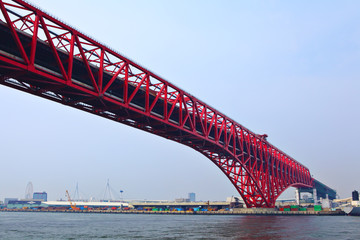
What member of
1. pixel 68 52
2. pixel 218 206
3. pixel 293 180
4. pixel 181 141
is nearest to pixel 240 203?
pixel 218 206

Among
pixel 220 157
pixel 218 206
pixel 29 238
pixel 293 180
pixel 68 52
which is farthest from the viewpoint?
pixel 218 206

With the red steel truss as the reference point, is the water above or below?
below

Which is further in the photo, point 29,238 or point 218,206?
point 218,206

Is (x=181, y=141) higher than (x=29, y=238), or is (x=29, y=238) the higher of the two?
(x=181, y=141)

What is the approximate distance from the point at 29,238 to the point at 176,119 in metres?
33.0

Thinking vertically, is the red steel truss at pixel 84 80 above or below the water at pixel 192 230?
above

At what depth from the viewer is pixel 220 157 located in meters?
84.3

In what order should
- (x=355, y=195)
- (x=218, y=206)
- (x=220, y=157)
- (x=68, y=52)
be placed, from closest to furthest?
1. (x=68, y=52)
2. (x=220, y=157)
3. (x=355, y=195)
4. (x=218, y=206)

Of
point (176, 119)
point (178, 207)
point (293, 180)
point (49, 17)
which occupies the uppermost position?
point (49, 17)

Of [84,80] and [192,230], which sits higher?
[84,80]

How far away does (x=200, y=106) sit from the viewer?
67.2 meters

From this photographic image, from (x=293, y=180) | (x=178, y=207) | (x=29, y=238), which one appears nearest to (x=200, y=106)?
(x=29, y=238)

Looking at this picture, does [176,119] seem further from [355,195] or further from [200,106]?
[355,195]

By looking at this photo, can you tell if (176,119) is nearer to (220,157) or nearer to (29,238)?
(220,157)
